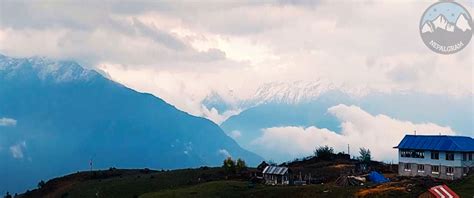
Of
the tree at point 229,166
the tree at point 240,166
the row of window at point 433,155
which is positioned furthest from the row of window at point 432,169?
the tree at point 229,166

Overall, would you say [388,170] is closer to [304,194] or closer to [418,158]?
[418,158]

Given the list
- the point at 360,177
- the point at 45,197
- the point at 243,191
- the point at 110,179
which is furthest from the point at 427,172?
the point at 45,197

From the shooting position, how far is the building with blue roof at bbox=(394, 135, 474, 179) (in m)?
95.9

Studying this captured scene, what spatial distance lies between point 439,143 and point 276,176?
24.3 metres

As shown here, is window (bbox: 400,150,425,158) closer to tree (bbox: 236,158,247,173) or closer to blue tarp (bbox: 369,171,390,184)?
blue tarp (bbox: 369,171,390,184)

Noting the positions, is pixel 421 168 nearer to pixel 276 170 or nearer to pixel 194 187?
pixel 276 170

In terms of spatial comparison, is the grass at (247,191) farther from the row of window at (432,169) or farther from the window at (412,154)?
the window at (412,154)

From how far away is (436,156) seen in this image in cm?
9838

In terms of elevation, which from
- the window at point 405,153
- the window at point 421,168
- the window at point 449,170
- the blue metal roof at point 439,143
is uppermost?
the blue metal roof at point 439,143

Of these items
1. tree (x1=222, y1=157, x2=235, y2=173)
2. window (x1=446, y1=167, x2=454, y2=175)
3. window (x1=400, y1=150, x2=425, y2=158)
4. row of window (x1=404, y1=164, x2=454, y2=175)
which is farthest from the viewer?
tree (x1=222, y1=157, x2=235, y2=173)

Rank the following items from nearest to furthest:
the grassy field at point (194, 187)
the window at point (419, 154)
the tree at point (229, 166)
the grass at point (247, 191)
Answer: the grassy field at point (194, 187), the grass at point (247, 191), the window at point (419, 154), the tree at point (229, 166)

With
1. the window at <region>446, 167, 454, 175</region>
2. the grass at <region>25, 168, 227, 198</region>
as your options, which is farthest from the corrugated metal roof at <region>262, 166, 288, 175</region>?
the window at <region>446, 167, 454, 175</region>

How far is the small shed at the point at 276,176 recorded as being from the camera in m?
106

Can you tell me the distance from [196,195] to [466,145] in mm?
37055
